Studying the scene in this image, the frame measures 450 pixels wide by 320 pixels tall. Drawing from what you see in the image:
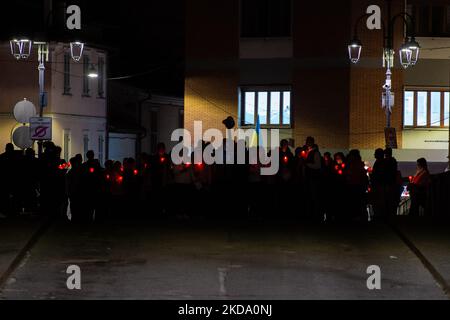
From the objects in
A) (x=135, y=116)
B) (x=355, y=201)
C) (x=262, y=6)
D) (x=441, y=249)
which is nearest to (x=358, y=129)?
(x=262, y=6)

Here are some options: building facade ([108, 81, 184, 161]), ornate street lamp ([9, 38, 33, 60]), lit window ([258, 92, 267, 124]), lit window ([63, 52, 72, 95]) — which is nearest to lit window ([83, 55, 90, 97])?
lit window ([63, 52, 72, 95])

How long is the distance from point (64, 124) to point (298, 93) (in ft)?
51.5

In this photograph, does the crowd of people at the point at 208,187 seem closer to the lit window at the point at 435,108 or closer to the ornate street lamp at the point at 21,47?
the ornate street lamp at the point at 21,47

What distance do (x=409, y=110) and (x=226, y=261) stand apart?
24.8 meters

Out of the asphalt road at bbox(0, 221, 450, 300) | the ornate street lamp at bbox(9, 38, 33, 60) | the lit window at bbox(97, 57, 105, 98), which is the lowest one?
the asphalt road at bbox(0, 221, 450, 300)

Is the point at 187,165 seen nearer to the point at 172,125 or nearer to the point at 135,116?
the point at 135,116

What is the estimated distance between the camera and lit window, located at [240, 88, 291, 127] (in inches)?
1554

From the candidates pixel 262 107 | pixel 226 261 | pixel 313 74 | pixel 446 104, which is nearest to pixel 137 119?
pixel 262 107

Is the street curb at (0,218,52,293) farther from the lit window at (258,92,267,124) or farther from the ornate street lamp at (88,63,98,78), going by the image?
the ornate street lamp at (88,63,98,78)

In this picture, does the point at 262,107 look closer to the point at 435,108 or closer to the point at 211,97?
the point at 211,97

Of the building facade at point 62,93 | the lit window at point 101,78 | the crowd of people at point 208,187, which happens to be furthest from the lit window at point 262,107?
the lit window at point 101,78

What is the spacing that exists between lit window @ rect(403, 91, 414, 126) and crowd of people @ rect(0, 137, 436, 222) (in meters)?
16.7

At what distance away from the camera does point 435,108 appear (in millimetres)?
40000

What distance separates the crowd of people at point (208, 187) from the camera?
22250 millimetres
